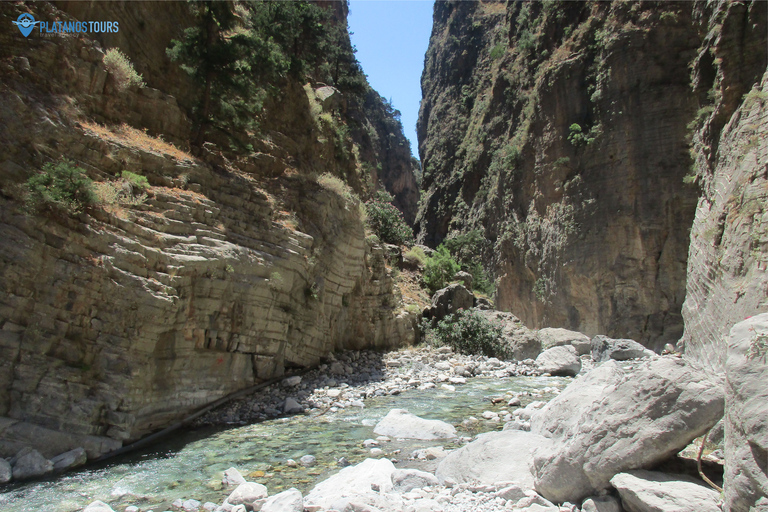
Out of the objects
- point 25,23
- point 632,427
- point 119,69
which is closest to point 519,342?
point 632,427

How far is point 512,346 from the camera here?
53.3 feet

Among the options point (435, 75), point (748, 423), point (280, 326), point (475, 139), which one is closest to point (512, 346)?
point (280, 326)

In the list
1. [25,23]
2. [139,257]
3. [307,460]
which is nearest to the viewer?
[307,460]

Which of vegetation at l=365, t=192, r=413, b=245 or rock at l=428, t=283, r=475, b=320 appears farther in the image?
vegetation at l=365, t=192, r=413, b=245

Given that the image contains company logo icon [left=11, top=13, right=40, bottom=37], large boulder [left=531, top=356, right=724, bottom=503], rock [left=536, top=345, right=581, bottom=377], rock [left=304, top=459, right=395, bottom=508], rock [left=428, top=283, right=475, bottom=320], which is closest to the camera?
large boulder [left=531, top=356, right=724, bottom=503]

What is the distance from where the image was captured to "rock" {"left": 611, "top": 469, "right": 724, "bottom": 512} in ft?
10.9

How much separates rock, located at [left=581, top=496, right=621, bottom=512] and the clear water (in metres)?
2.99

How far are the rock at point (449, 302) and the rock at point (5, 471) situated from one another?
14.7 m

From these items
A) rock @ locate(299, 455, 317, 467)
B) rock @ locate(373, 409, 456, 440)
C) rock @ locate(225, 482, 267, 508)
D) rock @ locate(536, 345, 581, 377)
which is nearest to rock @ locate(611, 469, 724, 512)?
rock @ locate(225, 482, 267, 508)

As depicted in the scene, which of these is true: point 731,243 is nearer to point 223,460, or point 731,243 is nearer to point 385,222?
point 223,460

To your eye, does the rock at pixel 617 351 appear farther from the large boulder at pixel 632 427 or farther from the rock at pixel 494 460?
the large boulder at pixel 632 427

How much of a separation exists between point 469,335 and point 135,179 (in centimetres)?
1211

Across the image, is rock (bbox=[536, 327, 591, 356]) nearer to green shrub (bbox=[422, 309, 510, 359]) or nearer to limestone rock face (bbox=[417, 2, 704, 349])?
green shrub (bbox=[422, 309, 510, 359])

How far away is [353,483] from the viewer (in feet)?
17.3
